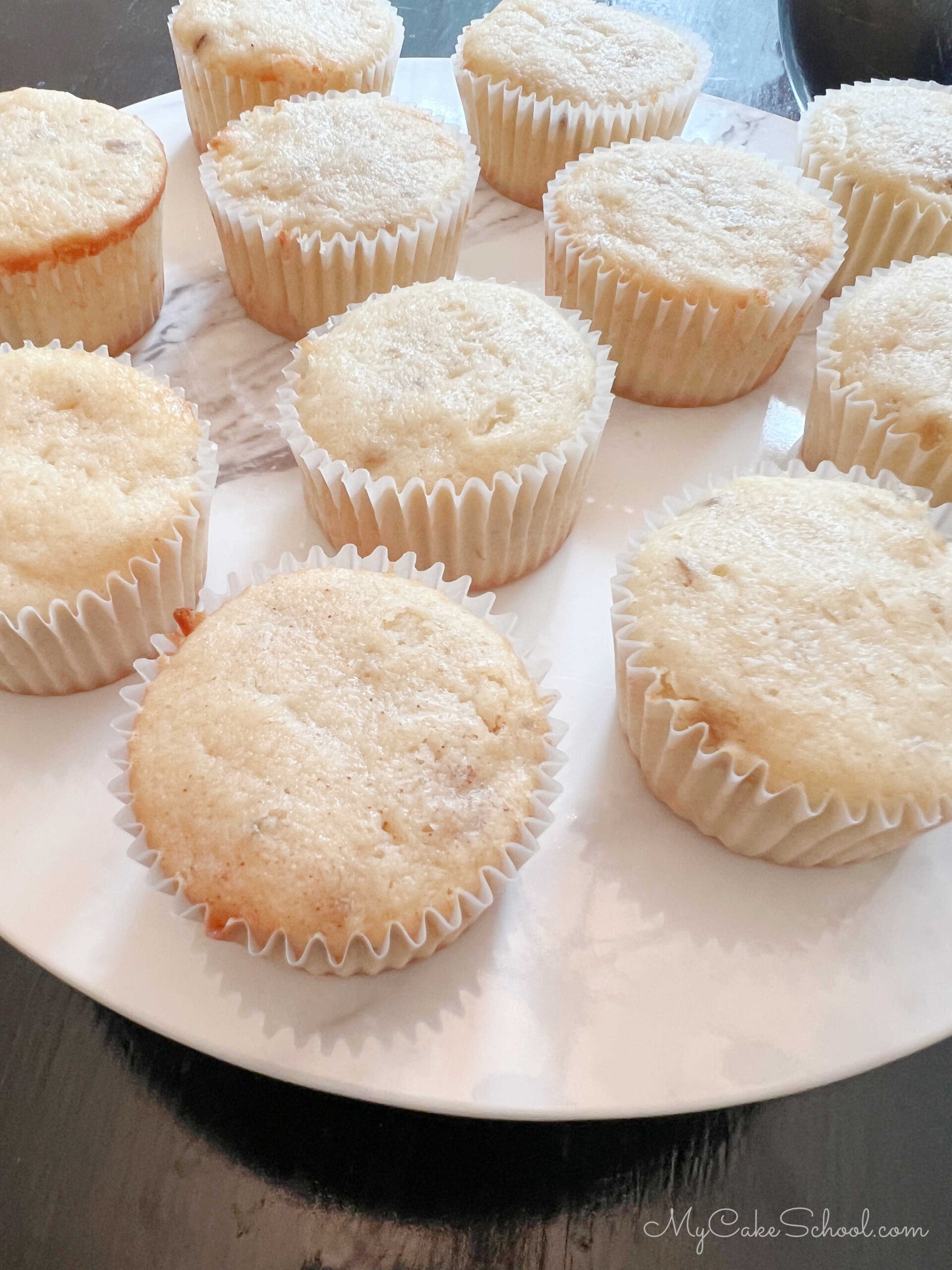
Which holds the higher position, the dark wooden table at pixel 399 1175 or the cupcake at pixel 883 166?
the cupcake at pixel 883 166

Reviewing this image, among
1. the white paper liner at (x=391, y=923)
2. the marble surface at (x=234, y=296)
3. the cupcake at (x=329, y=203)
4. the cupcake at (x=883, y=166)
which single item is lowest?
A: the white paper liner at (x=391, y=923)

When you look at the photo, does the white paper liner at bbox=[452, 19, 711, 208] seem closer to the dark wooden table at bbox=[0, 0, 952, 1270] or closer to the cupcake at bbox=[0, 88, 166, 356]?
the cupcake at bbox=[0, 88, 166, 356]

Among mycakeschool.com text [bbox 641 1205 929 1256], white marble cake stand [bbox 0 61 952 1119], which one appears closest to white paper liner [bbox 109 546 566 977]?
white marble cake stand [bbox 0 61 952 1119]

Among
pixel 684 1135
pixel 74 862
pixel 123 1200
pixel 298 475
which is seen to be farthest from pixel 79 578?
pixel 684 1135

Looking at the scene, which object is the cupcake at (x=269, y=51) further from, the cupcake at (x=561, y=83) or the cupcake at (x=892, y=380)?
the cupcake at (x=892, y=380)

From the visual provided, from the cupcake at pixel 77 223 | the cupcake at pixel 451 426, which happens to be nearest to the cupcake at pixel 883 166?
the cupcake at pixel 451 426

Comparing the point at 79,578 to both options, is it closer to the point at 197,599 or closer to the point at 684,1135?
the point at 197,599
